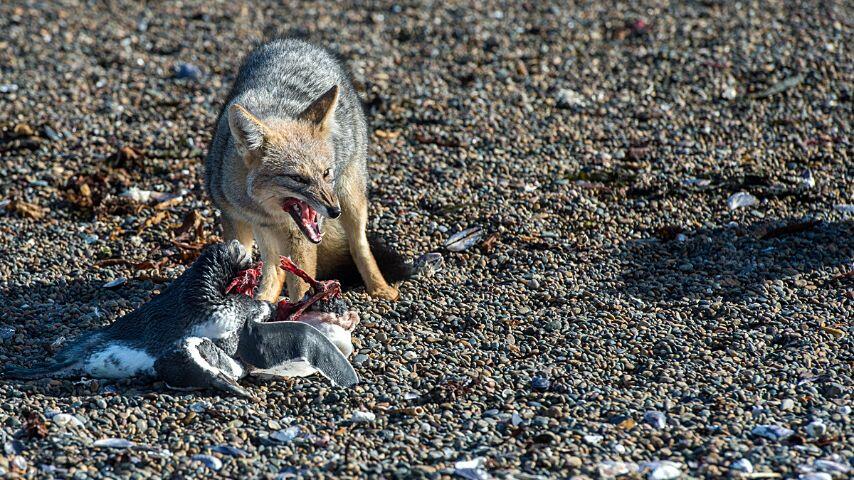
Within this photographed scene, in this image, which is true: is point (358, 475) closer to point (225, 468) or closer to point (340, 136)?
point (225, 468)

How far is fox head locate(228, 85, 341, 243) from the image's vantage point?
5.73 m

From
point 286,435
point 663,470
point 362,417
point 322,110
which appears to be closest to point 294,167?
point 322,110

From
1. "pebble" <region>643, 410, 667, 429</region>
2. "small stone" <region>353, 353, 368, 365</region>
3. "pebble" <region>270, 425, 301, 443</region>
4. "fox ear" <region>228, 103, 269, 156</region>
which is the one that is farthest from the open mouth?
"pebble" <region>643, 410, 667, 429</region>

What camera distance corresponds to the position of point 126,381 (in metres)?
5.02

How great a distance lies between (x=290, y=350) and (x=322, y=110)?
1.73 meters

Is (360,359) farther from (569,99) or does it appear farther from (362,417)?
(569,99)

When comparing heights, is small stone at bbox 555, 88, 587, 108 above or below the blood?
below

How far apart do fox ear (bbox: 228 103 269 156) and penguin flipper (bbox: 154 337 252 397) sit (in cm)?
135

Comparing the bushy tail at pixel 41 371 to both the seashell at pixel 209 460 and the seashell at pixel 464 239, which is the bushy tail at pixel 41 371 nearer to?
the seashell at pixel 209 460

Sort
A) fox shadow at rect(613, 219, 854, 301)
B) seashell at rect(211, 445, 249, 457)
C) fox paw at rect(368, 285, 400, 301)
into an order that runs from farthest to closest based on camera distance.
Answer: fox paw at rect(368, 285, 400, 301)
fox shadow at rect(613, 219, 854, 301)
seashell at rect(211, 445, 249, 457)

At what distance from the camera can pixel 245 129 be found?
5750 millimetres

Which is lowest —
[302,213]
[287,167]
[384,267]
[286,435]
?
[384,267]

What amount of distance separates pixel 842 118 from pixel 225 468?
249 inches

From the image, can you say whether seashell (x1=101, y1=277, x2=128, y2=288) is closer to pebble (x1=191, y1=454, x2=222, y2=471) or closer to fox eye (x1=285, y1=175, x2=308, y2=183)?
fox eye (x1=285, y1=175, x2=308, y2=183)
